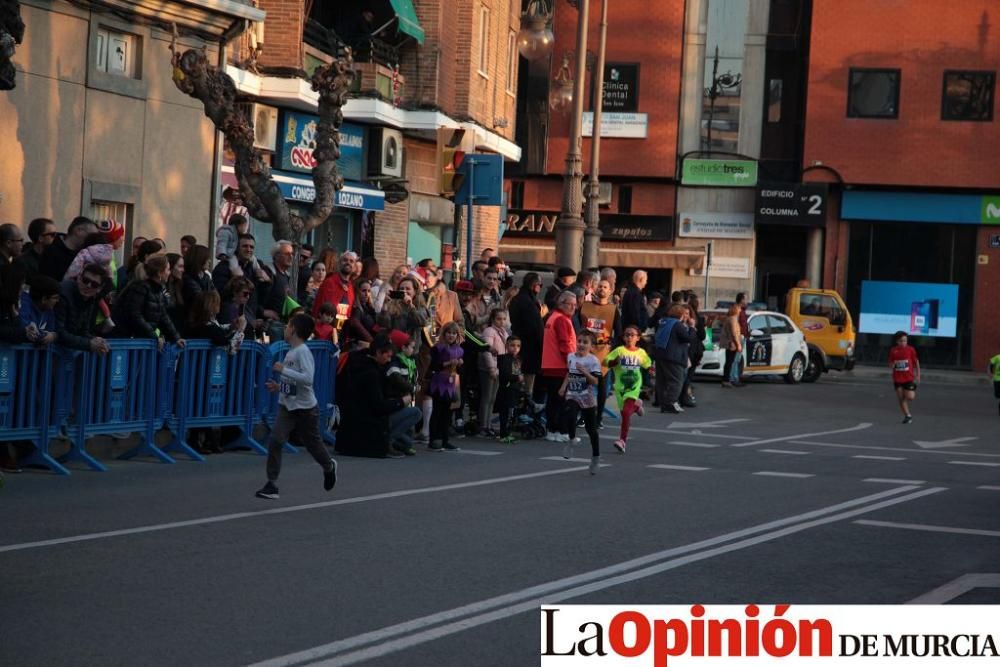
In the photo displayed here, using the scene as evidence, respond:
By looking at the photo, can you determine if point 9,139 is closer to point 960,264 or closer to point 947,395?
point 947,395

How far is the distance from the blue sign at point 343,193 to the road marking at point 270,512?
1440 cm

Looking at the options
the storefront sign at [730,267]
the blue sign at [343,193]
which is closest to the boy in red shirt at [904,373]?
the blue sign at [343,193]

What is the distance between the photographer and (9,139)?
19.8m

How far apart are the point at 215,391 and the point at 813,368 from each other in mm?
23455

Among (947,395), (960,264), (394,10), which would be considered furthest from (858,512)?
(960,264)

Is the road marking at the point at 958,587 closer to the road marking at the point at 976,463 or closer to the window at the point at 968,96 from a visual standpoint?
the road marking at the point at 976,463

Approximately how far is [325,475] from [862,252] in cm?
3823

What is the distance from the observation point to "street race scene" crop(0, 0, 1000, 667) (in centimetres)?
820

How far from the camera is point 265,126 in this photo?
29312 mm

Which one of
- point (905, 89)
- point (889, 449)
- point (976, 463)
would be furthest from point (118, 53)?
point (905, 89)

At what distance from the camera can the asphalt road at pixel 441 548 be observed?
25.1 feet

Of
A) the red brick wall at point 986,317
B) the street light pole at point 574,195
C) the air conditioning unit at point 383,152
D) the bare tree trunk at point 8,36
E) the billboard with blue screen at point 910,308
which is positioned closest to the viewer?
the bare tree trunk at point 8,36

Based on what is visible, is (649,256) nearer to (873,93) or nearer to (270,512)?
(873,93)

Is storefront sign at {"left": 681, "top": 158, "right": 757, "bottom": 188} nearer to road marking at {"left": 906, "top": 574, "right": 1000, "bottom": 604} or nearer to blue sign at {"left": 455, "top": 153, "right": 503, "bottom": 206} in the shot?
blue sign at {"left": 455, "top": 153, "right": 503, "bottom": 206}
